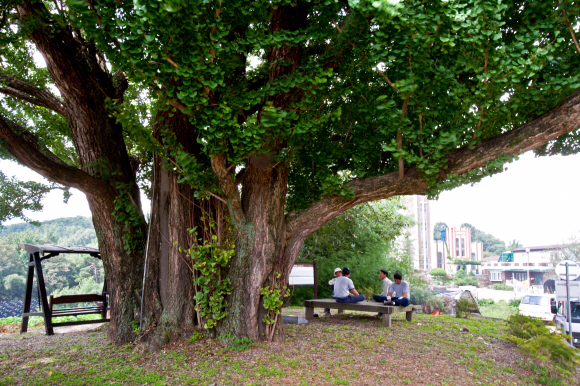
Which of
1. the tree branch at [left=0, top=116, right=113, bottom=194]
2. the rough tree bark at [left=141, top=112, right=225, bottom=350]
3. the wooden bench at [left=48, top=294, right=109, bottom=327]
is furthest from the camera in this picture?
the wooden bench at [left=48, top=294, right=109, bottom=327]

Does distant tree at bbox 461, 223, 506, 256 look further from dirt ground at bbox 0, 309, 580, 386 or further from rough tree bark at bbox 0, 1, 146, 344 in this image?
rough tree bark at bbox 0, 1, 146, 344

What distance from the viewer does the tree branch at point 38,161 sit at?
5.21m

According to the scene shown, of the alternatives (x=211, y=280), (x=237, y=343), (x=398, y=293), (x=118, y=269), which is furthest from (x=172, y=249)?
(x=398, y=293)

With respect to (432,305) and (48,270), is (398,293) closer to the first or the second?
(432,305)

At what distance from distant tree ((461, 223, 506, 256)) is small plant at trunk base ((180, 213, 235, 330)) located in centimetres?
8902

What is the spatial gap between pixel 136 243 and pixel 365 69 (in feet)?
15.8

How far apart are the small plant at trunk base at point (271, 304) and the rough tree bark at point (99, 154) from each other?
2283mm

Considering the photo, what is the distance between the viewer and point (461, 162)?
527 cm

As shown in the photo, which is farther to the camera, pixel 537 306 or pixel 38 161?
pixel 537 306

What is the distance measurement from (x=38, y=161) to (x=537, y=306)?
60.8 feet

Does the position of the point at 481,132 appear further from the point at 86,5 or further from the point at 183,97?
the point at 86,5

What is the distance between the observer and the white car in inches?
618

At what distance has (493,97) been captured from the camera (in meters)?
4.71

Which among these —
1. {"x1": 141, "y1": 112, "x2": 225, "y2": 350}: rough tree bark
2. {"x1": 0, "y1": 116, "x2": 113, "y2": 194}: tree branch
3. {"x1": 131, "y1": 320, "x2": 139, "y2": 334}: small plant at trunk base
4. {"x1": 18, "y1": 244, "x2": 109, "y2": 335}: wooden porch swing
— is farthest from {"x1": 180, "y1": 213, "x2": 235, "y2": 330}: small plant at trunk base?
{"x1": 18, "y1": 244, "x2": 109, "y2": 335}: wooden porch swing
